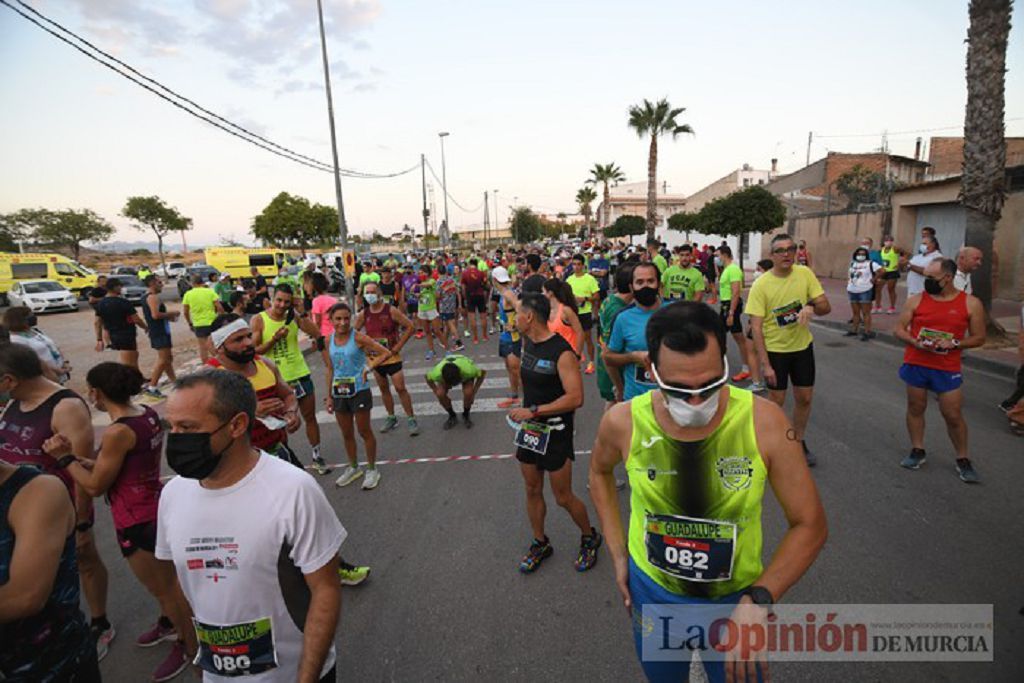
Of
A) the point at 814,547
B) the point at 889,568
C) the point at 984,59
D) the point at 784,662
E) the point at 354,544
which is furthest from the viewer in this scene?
the point at 984,59

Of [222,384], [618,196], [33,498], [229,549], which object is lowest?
[229,549]

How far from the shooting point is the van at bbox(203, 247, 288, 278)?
31.2 metres

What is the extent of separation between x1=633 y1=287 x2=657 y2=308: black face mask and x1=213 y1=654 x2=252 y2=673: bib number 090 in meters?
3.24

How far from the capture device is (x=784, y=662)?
8.79 feet

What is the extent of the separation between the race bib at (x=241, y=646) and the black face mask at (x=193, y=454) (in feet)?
1.78

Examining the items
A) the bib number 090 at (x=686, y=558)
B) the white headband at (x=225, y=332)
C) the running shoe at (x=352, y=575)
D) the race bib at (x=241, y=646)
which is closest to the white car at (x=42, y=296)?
the white headband at (x=225, y=332)

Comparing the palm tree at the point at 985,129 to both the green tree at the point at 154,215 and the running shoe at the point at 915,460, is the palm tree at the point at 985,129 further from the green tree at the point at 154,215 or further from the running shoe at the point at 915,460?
the green tree at the point at 154,215

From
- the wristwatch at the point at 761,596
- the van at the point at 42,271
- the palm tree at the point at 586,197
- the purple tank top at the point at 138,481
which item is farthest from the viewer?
the palm tree at the point at 586,197

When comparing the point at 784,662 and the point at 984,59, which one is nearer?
the point at 784,662

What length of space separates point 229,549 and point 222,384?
560mm

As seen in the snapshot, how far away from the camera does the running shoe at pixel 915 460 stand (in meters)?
4.61

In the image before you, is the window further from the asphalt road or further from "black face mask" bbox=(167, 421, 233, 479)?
"black face mask" bbox=(167, 421, 233, 479)

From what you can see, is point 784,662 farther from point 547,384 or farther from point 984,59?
point 984,59

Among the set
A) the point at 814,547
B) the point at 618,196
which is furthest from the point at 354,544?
the point at 618,196
